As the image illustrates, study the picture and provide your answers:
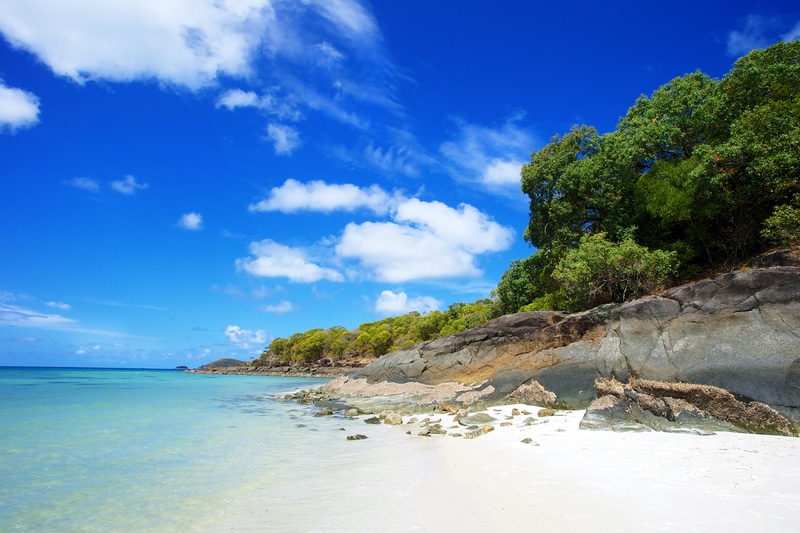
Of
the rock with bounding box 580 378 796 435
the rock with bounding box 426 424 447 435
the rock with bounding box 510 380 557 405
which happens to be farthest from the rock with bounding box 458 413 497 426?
the rock with bounding box 580 378 796 435

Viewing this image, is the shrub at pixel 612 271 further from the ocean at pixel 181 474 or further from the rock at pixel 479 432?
the ocean at pixel 181 474

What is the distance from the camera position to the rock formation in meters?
10.7

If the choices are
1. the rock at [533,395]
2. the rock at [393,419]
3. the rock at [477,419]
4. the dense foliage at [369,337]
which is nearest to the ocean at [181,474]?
the rock at [393,419]

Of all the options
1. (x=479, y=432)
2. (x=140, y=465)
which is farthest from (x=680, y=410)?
(x=140, y=465)

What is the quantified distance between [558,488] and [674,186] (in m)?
18.9

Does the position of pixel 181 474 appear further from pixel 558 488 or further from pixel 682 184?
pixel 682 184

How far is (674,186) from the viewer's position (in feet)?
67.4

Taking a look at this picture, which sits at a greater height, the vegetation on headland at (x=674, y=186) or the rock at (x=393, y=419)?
the vegetation on headland at (x=674, y=186)

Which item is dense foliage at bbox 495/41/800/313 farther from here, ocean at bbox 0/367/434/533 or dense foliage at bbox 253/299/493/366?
dense foliage at bbox 253/299/493/366

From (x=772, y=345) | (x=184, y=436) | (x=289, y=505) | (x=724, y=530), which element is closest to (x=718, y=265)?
(x=772, y=345)

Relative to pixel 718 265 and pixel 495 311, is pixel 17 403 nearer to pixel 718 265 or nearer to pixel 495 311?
pixel 495 311

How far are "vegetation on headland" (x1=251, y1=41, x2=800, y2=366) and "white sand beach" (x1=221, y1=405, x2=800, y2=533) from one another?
12721mm

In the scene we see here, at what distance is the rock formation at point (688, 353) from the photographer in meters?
10.7

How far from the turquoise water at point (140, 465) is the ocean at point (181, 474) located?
3cm
